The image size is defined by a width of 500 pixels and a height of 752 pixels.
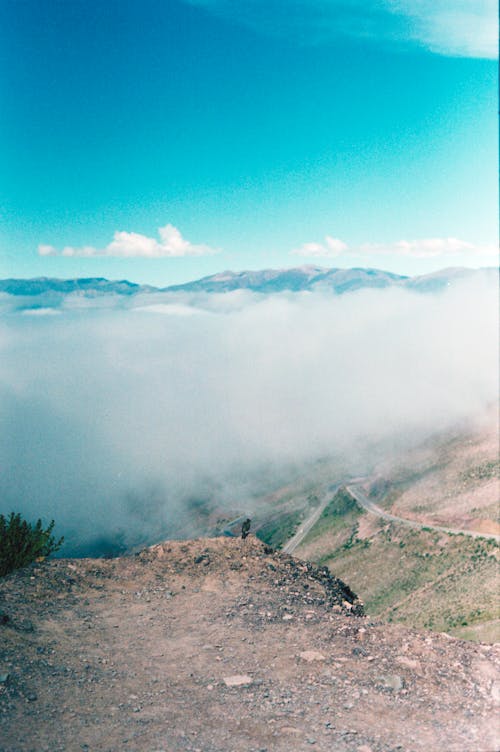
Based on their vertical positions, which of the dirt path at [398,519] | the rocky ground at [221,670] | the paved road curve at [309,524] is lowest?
the paved road curve at [309,524]

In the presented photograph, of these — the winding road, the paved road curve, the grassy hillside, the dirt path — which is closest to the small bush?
the grassy hillside

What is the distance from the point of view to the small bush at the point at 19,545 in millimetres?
17812

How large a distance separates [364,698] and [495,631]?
30.5 meters

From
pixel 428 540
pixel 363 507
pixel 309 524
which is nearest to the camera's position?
pixel 428 540

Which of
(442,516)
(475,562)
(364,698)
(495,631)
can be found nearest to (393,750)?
(364,698)

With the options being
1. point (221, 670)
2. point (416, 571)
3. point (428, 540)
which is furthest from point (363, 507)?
point (221, 670)

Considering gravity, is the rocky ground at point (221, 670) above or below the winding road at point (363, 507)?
above

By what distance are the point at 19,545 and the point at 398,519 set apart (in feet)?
306

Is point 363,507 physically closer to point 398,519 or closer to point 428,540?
point 398,519

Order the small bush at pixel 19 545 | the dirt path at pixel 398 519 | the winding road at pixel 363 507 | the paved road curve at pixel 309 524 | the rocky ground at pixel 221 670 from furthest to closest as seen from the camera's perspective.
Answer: the paved road curve at pixel 309 524, the winding road at pixel 363 507, the dirt path at pixel 398 519, the small bush at pixel 19 545, the rocky ground at pixel 221 670

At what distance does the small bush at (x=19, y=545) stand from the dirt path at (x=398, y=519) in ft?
229

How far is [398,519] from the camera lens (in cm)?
10169

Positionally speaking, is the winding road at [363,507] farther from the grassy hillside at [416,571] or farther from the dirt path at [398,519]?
the grassy hillside at [416,571]

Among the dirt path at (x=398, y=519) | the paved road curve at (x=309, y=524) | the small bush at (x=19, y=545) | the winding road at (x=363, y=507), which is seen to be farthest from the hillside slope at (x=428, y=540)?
the small bush at (x=19, y=545)
